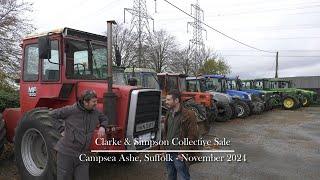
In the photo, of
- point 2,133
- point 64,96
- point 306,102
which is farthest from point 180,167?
point 306,102

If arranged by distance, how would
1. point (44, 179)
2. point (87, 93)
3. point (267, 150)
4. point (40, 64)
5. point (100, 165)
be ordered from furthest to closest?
point (267, 150) < point (100, 165) < point (40, 64) < point (44, 179) < point (87, 93)


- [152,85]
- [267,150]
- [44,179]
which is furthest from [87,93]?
[152,85]

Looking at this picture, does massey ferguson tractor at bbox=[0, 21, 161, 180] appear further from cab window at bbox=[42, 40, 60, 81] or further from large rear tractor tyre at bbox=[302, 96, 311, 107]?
large rear tractor tyre at bbox=[302, 96, 311, 107]

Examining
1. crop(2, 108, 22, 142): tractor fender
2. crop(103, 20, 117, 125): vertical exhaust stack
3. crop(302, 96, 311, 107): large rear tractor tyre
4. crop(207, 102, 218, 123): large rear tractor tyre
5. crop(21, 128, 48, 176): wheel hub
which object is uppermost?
crop(103, 20, 117, 125): vertical exhaust stack

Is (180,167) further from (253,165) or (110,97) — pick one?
(253,165)

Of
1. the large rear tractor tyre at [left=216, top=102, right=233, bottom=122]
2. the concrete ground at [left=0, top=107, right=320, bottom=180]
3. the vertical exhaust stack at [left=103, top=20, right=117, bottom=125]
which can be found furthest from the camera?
the large rear tractor tyre at [left=216, top=102, right=233, bottom=122]

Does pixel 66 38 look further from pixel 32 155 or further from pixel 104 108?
pixel 32 155

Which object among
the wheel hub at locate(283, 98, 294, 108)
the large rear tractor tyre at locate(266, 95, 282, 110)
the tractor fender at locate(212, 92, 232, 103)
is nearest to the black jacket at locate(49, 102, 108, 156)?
the tractor fender at locate(212, 92, 232, 103)

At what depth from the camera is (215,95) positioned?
18.9m

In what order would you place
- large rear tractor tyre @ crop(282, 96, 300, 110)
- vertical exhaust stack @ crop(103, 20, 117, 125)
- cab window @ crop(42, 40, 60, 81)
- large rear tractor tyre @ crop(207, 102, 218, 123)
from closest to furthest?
vertical exhaust stack @ crop(103, 20, 117, 125) → cab window @ crop(42, 40, 60, 81) → large rear tractor tyre @ crop(207, 102, 218, 123) → large rear tractor tyre @ crop(282, 96, 300, 110)

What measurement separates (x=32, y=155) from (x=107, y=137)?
153 cm

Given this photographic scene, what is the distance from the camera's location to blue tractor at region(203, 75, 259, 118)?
20197mm

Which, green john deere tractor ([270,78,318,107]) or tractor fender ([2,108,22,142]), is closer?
tractor fender ([2,108,22,142])

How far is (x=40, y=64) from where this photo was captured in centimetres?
727
